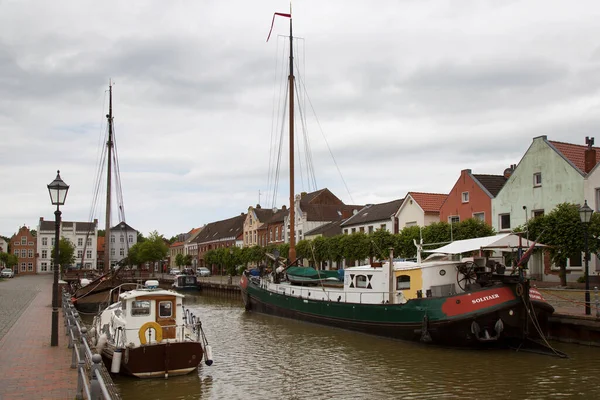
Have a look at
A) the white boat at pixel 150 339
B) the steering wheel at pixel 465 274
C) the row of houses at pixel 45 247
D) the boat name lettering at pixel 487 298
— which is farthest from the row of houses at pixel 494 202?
the row of houses at pixel 45 247

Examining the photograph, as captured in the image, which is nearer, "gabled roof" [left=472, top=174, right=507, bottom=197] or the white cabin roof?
the white cabin roof

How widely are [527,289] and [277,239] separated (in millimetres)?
58517

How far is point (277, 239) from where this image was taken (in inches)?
3044

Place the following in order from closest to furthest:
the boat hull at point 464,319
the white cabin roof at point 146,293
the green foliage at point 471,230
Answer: the white cabin roof at point 146,293, the boat hull at point 464,319, the green foliage at point 471,230

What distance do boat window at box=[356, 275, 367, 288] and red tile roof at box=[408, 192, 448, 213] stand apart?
79.6 feet

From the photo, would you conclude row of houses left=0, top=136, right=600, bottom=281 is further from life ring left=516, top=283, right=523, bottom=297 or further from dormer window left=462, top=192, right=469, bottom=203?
life ring left=516, top=283, right=523, bottom=297

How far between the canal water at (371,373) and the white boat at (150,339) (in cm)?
40

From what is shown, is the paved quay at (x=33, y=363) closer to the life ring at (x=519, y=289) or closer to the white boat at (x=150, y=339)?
the white boat at (x=150, y=339)

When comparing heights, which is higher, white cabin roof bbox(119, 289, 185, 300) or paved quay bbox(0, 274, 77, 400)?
white cabin roof bbox(119, 289, 185, 300)

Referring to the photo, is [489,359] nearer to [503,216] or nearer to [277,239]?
[503,216]

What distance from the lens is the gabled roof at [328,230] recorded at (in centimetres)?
6391

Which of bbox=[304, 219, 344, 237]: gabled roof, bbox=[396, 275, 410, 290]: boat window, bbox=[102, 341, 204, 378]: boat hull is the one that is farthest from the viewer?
bbox=[304, 219, 344, 237]: gabled roof

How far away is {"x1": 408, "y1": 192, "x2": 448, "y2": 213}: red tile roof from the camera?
1913 inches

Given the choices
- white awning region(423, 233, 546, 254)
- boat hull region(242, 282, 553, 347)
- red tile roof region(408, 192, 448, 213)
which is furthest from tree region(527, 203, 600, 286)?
red tile roof region(408, 192, 448, 213)
